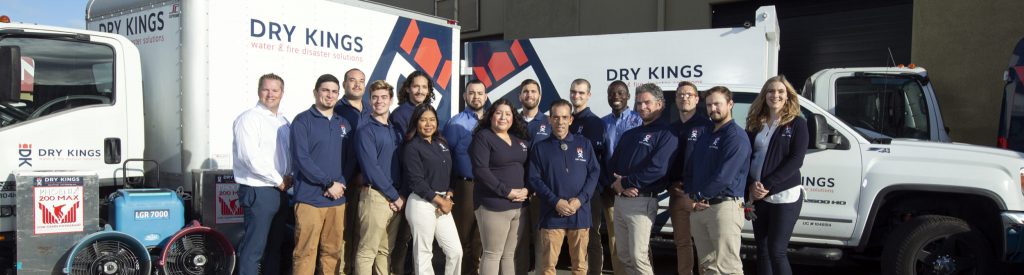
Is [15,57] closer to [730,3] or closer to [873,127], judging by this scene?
[873,127]

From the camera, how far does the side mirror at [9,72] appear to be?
4.74 metres

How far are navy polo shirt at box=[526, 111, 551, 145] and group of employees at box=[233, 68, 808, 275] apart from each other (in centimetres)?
2

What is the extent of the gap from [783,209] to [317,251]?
3.15 m

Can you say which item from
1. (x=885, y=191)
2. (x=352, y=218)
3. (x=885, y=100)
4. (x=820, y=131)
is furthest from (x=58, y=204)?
(x=885, y=100)

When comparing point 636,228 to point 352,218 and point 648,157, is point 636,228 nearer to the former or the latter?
point 648,157

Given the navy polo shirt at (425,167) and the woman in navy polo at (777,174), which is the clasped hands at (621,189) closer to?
the woman in navy polo at (777,174)

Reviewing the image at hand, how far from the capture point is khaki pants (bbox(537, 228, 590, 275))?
497 centimetres

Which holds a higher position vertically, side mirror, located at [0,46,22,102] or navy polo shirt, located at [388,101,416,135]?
side mirror, located at [0,46,22,102]

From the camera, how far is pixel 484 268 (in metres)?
5.02

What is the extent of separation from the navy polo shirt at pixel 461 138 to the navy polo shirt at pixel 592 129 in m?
0.74

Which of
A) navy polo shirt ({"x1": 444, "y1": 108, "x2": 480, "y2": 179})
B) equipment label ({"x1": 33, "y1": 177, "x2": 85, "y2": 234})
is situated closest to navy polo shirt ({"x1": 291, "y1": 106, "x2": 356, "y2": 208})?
navy polo shirt ({"x1": 444, "y1": 108, "x2": 480, "y2": 179})

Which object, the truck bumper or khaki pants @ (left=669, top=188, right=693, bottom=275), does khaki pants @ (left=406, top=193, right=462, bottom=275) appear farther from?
the truck bumper

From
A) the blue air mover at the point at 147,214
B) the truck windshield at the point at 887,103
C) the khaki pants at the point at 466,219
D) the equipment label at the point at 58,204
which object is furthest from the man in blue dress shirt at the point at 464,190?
the truck windshield at the point at 887,103

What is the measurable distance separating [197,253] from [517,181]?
2.36 meters
